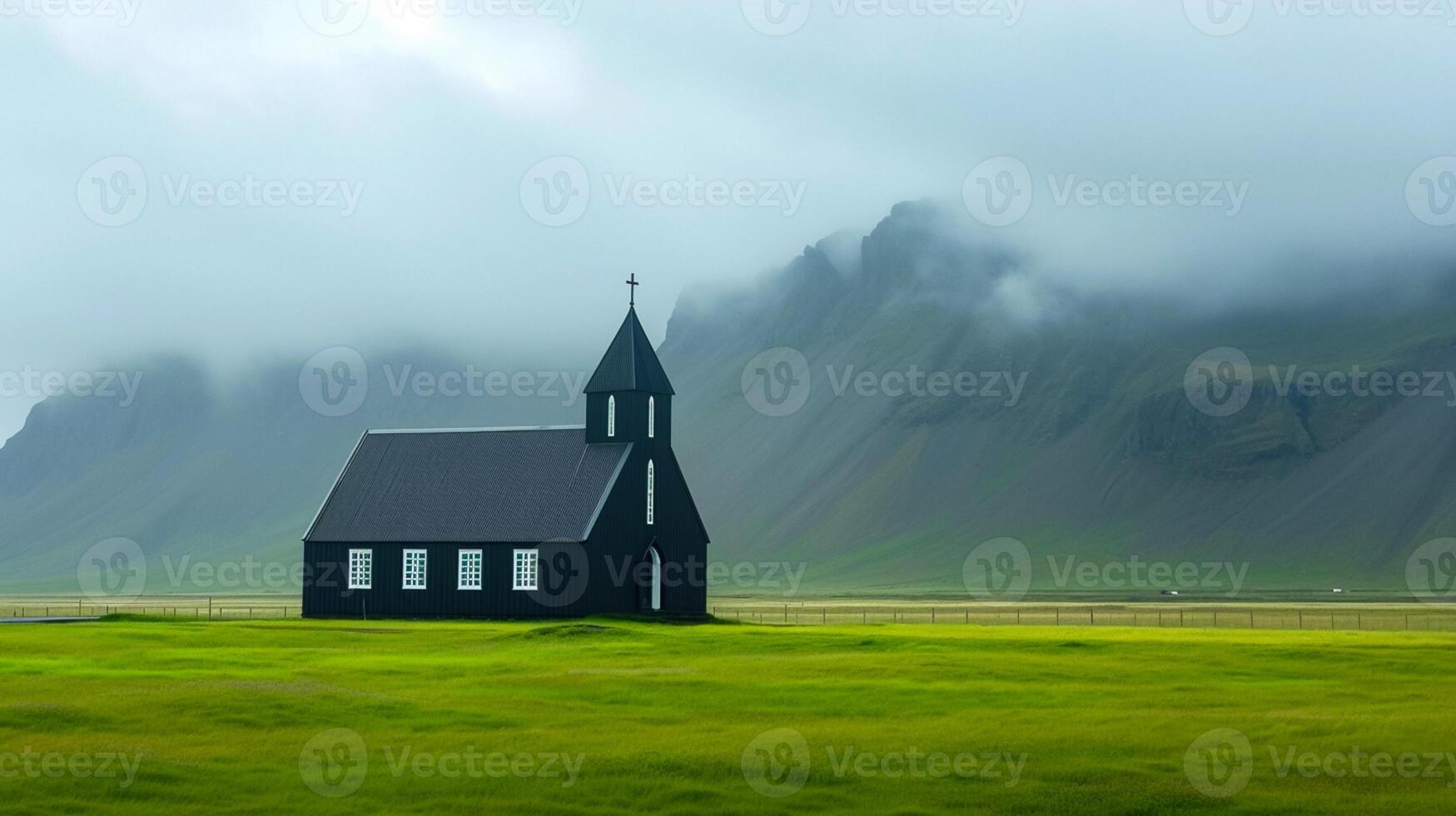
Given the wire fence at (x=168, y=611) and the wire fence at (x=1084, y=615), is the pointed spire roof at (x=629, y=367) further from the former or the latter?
the wire fence at (x=168, y=611)

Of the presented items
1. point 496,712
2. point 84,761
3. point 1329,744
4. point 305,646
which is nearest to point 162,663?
point 305,646

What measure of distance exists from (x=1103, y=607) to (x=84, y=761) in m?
121

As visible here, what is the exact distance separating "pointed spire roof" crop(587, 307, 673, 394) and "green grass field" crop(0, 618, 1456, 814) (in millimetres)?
28316

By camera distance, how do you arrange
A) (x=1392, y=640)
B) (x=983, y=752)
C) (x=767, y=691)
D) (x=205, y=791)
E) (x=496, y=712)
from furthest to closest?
(x=1392, y=640) → (x=767, y=691) → (x=496, y=712) → (x=983, y=752) → (x=205, y=791)

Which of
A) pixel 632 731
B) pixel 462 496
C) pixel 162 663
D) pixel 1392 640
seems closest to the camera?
pixel 632 731

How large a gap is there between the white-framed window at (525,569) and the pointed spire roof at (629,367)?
919cm

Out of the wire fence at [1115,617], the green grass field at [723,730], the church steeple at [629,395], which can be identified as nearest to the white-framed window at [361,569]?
the church steeple at [629,395]

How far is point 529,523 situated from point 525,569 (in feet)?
7.17

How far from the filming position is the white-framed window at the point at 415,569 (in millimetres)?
75250

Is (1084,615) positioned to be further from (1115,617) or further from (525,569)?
(525,569)

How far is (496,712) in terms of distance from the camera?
109ft

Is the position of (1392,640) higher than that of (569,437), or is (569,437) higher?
(569,437)

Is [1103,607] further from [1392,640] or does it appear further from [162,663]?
[162,663]

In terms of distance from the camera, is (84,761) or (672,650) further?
(672,650)
